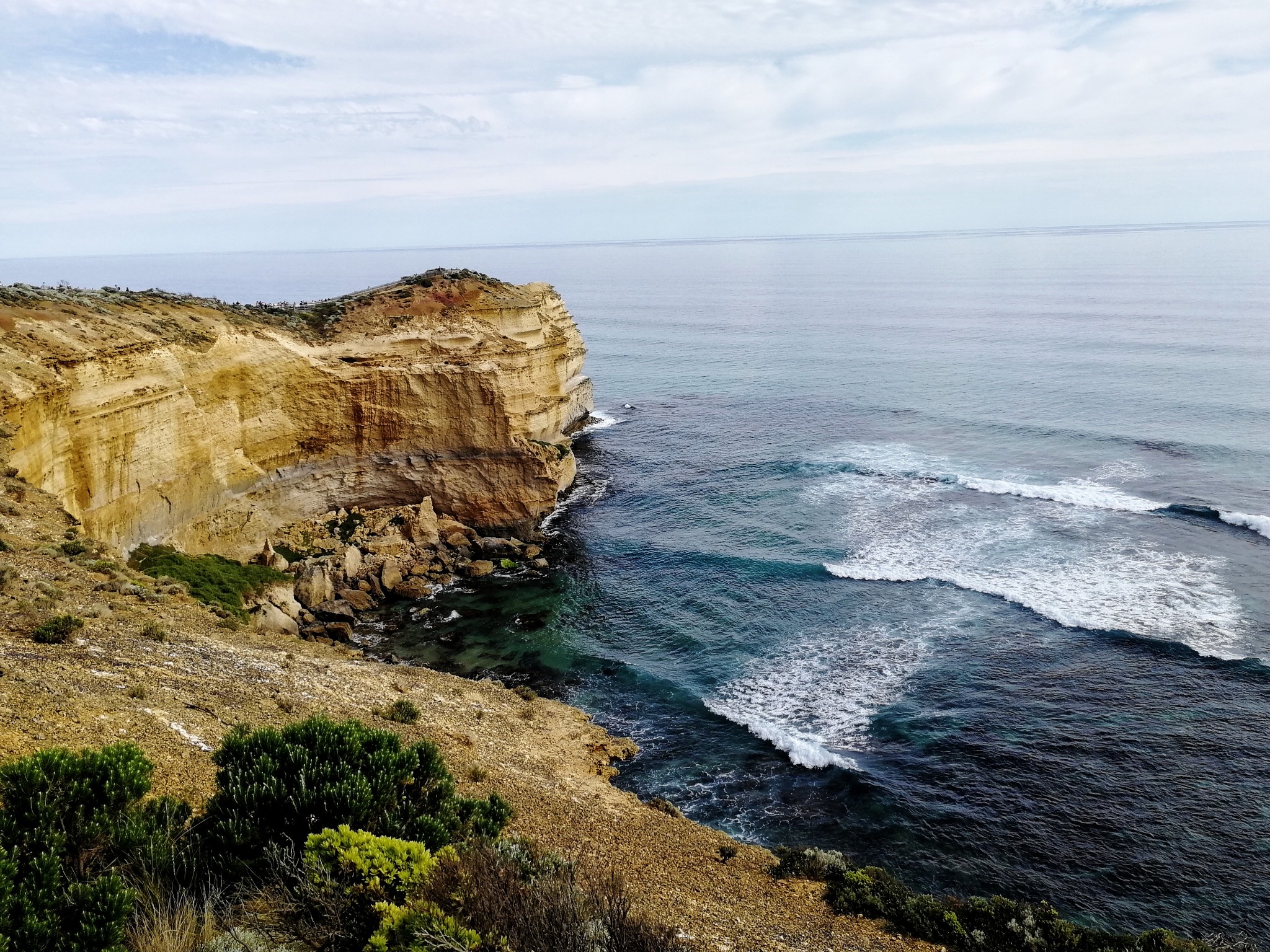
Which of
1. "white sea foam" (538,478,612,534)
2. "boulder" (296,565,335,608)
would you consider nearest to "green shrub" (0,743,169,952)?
"boulder" (296,565,335,608)

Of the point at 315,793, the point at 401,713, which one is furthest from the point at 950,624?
the point at 315,793

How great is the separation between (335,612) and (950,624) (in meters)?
24.0

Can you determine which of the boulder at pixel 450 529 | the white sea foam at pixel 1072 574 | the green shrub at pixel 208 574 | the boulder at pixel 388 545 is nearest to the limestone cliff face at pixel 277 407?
the boulder at pixel 450 529

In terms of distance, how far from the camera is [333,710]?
20.3 metres

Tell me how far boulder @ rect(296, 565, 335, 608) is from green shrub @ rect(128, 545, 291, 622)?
146 centimetres

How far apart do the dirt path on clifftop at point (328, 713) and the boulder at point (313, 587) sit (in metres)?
7.04

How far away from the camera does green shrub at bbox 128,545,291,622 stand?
2838cm

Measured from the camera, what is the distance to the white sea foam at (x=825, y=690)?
2456 centimetres

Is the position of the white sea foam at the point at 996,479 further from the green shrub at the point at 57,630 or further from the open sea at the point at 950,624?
the green shrub at the point at 57,630

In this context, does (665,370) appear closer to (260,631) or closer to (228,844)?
(260,631)

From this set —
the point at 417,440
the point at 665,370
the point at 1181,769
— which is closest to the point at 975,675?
the point at 1181,769

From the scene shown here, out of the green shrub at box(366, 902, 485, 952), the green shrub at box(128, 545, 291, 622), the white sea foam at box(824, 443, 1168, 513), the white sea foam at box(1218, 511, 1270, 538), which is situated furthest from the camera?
the white sea foam at box(824, 443, 1168, 513)

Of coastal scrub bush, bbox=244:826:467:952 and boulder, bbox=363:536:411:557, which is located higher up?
coastal scrub bush, bbox=244:826:467:952

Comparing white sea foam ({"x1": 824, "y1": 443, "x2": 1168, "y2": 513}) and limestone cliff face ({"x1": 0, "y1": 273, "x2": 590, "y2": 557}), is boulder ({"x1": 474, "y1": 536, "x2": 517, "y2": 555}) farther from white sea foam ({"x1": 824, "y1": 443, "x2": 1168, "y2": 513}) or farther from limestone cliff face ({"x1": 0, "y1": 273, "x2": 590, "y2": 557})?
white sea foam ({"x1": 824, "y1": 443, "x2": 1168, "y2": 513})
